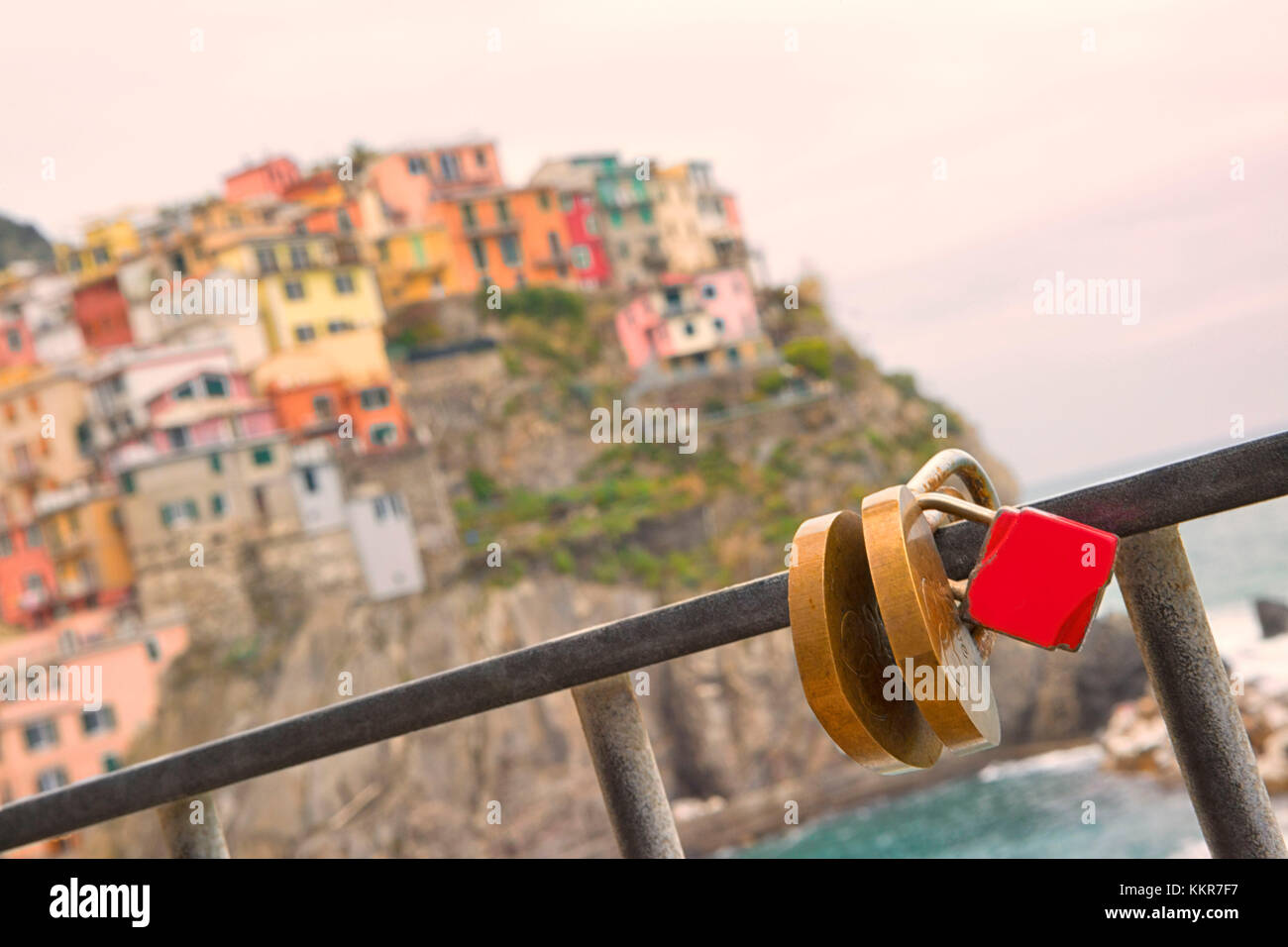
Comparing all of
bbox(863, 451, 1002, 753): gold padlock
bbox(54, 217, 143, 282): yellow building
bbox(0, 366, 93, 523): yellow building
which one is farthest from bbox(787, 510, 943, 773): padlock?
bbox(54, 217, 143, 282): yellow building

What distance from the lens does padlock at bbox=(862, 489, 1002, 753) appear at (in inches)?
29.7

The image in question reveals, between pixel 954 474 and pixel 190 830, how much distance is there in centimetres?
80

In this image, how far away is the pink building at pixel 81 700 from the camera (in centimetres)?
3164

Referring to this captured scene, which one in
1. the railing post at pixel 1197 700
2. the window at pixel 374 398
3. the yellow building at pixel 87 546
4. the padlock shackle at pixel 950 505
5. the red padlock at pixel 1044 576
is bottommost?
the yellow building at pixel 87 546

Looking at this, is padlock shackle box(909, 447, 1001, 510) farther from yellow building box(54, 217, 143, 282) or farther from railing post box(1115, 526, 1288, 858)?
yellow building box(54, 217, 143, 282)

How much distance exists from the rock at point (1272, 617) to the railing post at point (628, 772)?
43.7 meters

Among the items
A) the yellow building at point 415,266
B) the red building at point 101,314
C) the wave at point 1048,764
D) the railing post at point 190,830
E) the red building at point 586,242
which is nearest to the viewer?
the railing post at point 190,830

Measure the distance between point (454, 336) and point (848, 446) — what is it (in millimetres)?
13067

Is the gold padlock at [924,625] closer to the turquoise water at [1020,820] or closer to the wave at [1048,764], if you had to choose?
the turquoise water at [1020,820]

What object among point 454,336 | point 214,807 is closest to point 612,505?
point 454,336

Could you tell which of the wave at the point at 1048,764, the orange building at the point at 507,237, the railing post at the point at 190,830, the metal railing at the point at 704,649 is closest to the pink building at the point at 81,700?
the orange building at the point at 507,237

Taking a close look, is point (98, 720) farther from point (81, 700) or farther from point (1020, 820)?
point (1020, 820)

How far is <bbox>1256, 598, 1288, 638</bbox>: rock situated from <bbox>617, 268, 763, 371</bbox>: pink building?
1822 cm
